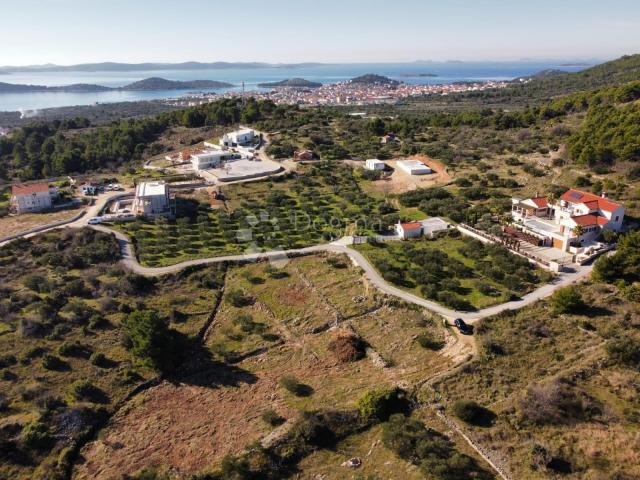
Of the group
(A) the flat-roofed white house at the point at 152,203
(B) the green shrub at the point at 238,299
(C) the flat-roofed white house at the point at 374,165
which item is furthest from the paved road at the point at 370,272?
(C) the flat-roofed white house at the point at 374,165

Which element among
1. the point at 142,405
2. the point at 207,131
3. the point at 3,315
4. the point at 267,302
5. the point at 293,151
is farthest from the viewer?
Answer: the point at 207,131

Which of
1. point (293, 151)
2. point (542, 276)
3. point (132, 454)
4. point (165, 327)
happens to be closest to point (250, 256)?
point (165, 327)

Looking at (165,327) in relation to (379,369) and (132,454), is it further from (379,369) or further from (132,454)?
(379,369)

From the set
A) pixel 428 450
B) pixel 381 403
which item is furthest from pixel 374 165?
pixel 428 450

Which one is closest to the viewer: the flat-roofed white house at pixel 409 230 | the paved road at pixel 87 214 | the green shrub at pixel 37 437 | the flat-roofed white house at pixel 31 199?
the green shrub at pixel 37 437

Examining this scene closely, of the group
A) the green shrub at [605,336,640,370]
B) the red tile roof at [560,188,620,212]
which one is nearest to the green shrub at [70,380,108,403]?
the green shrub at [605,336,640,370]

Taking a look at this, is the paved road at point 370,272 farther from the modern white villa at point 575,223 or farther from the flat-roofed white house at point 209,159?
the flat-roofed white house at point 209,159
